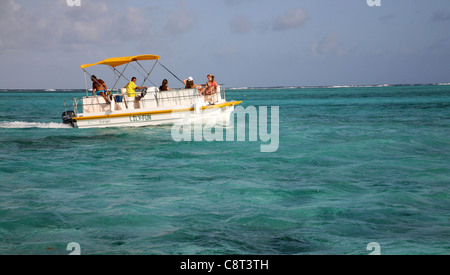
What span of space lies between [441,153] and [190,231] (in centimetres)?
1025

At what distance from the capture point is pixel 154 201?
848cm

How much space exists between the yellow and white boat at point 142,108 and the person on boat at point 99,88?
193 mm

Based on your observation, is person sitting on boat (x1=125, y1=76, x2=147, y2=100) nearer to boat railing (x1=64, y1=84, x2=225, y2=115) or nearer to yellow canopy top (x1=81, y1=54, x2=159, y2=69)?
boat railing (x1=64, y1=84, x2=225, y2=115)

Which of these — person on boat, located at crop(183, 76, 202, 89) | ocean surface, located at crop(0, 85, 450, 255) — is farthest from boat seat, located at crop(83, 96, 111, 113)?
ocean surface, located at crop(0, 85, 450, 255)

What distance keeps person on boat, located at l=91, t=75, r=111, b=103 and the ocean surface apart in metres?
4.47

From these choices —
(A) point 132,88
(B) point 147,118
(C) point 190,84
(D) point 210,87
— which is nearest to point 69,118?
(A) point 132,88

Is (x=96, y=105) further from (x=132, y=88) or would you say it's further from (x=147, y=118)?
(x=147, y=118)

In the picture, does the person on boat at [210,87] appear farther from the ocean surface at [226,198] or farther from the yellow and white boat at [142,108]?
the ocean surface at [226,198]

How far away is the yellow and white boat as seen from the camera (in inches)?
775

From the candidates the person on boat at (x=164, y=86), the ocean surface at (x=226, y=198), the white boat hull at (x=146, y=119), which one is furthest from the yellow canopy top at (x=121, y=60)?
the ocean surface at (x=226, y=198)

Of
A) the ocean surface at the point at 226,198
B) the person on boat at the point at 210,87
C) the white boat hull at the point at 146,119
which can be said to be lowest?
the ocean surface at the point at 226,198

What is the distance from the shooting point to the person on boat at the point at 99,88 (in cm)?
1994
